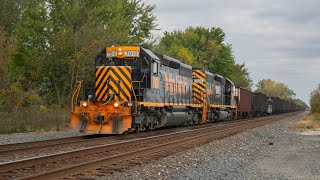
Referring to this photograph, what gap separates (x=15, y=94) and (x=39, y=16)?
997 centimetres

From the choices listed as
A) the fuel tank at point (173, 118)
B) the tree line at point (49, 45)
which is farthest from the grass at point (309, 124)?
the tree line at point (49, 45)

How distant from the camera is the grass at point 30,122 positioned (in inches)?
699

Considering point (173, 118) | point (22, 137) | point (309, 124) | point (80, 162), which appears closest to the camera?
point (80, 162)

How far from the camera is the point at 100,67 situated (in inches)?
630

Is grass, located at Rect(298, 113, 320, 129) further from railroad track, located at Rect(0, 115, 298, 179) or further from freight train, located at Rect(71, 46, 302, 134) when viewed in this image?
railroad track, located at Rect(0, 115, 298, 179)

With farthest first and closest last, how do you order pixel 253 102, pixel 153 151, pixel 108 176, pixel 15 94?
pixel 253 102, pixel 15 94, pixel 153 151, pixel 108 176

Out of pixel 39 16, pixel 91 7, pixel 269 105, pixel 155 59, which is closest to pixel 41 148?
pixel 155 59

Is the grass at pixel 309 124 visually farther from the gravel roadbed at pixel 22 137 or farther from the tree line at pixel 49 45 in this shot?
the gravel roadbed at pixel 22 137

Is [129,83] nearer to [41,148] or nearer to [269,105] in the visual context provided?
[41,148]

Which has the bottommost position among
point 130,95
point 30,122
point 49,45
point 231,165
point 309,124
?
point 231,165

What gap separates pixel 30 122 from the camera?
19.0 meters

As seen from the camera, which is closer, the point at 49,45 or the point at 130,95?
the point at 130,95

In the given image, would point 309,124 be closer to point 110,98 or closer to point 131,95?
point 131,95

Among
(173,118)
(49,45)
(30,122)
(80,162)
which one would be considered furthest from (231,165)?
(49,45)
